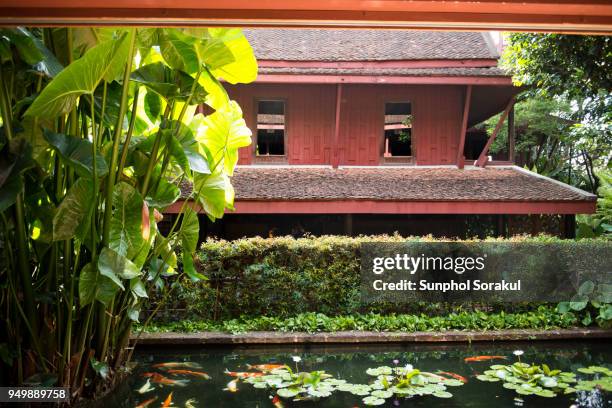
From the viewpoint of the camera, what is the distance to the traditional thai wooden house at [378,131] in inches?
440

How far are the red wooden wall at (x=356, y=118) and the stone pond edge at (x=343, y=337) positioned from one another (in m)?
5.99

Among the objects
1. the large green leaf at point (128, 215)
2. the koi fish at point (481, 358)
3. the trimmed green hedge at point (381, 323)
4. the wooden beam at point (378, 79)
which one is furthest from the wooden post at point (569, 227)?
the large green leaf at point (128, 215)

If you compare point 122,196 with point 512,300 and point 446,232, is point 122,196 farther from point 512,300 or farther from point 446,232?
point 446,232

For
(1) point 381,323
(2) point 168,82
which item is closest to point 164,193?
(2) point 168,82

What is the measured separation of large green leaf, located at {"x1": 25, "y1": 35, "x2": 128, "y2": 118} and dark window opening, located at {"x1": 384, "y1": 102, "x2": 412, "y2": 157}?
10.4 metres

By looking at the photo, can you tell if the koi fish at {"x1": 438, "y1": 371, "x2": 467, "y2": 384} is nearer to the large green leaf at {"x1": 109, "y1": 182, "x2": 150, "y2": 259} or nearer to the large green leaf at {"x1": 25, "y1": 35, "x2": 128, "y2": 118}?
the large green leaf at {"x1": 109, "y1": 182, "x2": 150, "y2": 259}

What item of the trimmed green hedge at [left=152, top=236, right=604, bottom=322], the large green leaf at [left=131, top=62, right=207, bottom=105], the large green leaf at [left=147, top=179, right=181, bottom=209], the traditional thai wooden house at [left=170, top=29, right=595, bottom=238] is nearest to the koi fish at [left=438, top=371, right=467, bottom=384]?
the trimmed green hedge at [left=152, top=236, right=604, bottom=322]

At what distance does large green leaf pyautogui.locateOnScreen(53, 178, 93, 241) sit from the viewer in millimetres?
3143

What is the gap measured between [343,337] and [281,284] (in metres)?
1.46

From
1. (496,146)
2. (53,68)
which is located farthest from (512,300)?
(496,146)

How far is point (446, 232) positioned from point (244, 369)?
861 centimetres

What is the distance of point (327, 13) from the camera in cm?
212

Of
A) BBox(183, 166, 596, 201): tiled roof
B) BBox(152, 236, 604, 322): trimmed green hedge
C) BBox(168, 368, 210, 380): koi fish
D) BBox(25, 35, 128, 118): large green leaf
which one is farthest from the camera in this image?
BBox(183, 166, 596, 201): tiled roof

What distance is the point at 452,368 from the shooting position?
5.89 m
